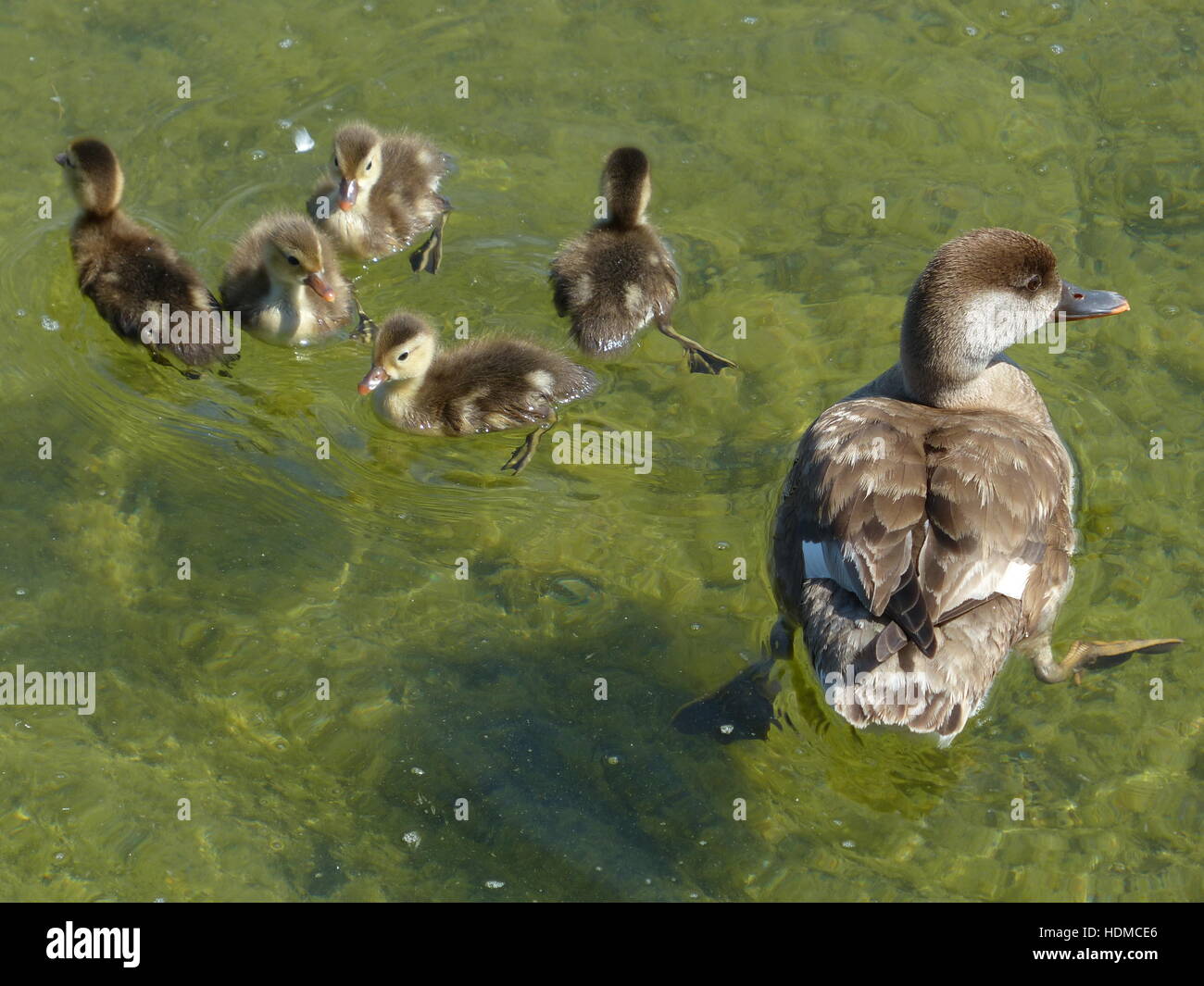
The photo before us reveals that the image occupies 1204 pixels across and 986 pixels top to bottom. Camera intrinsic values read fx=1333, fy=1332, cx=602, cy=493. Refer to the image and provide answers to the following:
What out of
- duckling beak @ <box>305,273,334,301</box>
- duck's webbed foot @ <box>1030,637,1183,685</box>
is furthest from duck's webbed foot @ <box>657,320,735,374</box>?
duck's webbed foot @ <box>1030,637,1183,685</box>

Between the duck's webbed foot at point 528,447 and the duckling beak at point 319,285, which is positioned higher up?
the duckling beak at point 319,285

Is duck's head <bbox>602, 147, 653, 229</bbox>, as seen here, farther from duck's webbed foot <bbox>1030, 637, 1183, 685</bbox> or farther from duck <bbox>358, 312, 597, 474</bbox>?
duck's webbed foot <bbox>1030, 637, 1183, 685</bbox>

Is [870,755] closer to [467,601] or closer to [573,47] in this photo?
[467,601]

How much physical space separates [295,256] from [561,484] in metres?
1.46

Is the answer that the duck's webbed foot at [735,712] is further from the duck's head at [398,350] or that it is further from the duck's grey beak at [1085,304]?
the duck's head at [398,350]

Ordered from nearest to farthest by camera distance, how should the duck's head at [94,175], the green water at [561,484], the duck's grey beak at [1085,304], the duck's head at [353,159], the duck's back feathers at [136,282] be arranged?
1. the green water at [561,484]
2. the duck's grey beak at [1085,304]
3. the duck's back feathers at [136,282]
4. the duck's head at [94,175]
5. the duck's head at [353,159]

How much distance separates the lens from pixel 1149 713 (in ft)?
15.0

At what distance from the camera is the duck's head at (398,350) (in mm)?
5324

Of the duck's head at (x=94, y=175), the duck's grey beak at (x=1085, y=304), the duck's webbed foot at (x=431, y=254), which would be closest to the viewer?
the duck's grey beak at (x=1085, y=304)

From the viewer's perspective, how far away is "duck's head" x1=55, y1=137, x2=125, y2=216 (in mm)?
5664

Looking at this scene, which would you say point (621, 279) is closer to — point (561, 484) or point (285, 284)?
point (561, 484)

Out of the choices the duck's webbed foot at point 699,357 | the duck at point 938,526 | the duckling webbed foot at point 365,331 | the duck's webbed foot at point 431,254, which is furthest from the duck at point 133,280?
the duck at point 938,526

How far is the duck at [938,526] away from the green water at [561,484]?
265 millimetres

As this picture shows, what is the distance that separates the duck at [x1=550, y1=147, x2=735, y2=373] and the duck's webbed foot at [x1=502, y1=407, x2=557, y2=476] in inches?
15.9
